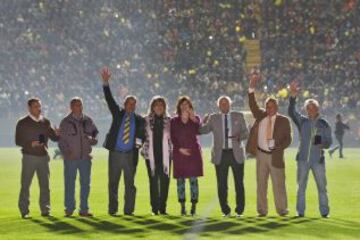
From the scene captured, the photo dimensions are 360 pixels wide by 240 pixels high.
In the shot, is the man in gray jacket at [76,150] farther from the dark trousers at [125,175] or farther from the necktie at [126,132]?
the necktie at [126,132]

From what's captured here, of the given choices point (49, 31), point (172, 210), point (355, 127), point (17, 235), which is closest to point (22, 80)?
point (49, 31)

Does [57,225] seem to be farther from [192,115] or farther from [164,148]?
[192,115]

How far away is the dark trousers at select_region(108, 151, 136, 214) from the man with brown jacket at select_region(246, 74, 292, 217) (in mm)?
1803

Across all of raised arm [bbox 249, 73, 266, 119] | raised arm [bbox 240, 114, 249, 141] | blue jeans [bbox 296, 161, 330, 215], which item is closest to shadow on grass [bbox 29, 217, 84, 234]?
raised arm [bbox 240, 114, 249, 141]

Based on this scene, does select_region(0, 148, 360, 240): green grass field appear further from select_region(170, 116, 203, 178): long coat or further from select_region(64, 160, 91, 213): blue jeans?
select_region(170, 116, 203, 178): long coat

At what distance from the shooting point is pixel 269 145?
15.4 meters

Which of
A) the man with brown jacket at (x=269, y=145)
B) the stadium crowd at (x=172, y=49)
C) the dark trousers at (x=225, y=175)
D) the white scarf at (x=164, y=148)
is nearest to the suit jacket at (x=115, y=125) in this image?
the white scarf at (x=164, y=148)

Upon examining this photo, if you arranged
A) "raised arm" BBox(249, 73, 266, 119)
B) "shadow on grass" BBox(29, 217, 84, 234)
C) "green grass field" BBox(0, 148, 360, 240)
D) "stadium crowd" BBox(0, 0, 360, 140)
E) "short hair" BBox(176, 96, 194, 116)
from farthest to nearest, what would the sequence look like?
Answer: "stadium crowd" BBox(0, 0, 360, 140), "raised arm" BBox(249, 73, 266, 119), "short hair" BBox(176, 96, 194, 116), "shadow on grass" BBox(29, 217, 84, 234), "green grass field" BBox(0, 148, 360, 240)

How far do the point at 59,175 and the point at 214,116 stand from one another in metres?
13.0

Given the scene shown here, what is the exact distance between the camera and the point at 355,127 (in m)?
48.8

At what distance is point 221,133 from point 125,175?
158 cm

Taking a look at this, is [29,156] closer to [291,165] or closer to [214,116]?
[214,116]

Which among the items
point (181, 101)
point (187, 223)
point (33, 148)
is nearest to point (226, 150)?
point (181, 101)

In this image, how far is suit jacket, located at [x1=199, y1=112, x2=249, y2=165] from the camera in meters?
15.4
